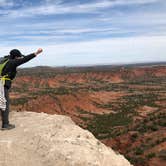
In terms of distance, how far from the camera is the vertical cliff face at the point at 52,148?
22.2 feet

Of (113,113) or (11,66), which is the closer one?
(11,66)

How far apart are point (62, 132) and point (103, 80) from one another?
109786 millimetres

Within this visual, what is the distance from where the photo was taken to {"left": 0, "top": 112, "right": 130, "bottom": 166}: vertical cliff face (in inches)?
267

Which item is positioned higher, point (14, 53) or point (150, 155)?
point (14, 53)

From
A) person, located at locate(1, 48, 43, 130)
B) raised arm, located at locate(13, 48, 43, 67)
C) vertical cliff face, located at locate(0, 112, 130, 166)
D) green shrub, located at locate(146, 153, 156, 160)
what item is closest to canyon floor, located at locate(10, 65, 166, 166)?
green shrub, located at locate(146, 153, 156, 160)

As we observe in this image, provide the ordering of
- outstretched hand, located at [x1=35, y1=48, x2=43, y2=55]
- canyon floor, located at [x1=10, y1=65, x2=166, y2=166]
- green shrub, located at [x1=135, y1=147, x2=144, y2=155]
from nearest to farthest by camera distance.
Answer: outstretched hand, located at [x1=35, y1=48, x2=43, y2=55] → green shrub, located at [x1=135, y1=147, x2=144, y2=155] → canyon floor, located at [x1=10, y1=65, x2=166, y2=166]

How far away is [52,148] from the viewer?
712 centimetres

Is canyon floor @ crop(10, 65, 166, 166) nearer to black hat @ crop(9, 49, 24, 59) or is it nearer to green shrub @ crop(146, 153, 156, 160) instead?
green shrub @ crop(146, 153, 156, 160)

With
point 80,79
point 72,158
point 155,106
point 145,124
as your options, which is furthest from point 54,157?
point 80,79

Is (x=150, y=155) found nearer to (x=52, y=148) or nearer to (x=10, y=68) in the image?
(x=10, y=68)

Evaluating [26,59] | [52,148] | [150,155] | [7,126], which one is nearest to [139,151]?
[150,155]

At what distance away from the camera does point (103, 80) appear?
118 m

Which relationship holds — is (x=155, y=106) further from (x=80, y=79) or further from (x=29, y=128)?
(x=80, y=79)

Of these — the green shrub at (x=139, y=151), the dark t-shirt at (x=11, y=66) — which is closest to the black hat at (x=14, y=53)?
the dark t-shirt at (x=11, y=66)
